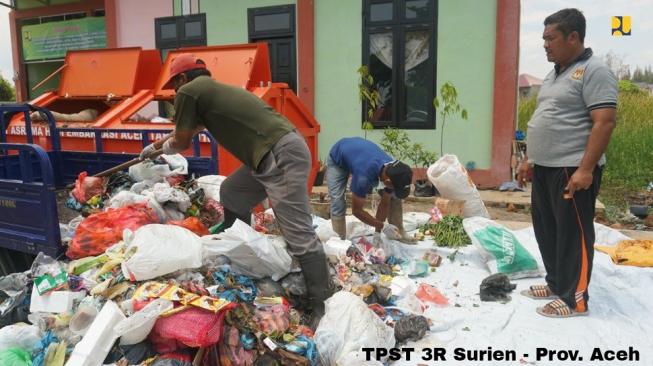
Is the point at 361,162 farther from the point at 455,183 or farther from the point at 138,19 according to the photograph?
the point at 138,19

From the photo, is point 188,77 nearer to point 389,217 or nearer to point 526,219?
point 389,217

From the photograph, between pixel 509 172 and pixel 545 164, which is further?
pixel 509 172

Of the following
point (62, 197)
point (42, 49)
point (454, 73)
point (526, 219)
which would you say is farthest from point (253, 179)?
point (42, 49)

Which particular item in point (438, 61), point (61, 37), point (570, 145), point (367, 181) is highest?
point (61, 37)

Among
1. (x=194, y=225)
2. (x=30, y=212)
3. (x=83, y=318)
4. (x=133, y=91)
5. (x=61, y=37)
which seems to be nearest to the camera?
(x=83, y=318)

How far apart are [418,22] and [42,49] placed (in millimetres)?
9301

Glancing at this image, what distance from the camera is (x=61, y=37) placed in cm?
1196

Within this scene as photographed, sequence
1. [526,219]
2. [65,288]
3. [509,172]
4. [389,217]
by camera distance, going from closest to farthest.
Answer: [65,288] → [389,217] → [526,219] → [509,172]

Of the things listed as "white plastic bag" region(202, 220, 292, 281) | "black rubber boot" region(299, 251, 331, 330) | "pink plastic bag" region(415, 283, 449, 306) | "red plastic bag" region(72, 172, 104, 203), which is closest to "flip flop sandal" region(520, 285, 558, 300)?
"pink plastic bag" region(415, 283, 449, 306)

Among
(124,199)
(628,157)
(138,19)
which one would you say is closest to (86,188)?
(124,199)

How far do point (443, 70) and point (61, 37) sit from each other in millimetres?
9182

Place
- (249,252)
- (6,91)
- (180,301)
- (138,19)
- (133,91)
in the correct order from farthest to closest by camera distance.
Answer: (6,91) < (138,19) < (133,91) < (249,252) < (180,301)

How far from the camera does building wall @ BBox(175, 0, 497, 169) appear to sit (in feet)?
23.3

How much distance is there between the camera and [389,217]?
477 centimetres
